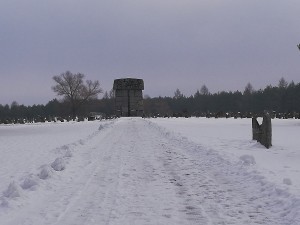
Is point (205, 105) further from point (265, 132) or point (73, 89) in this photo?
point (265, 132)

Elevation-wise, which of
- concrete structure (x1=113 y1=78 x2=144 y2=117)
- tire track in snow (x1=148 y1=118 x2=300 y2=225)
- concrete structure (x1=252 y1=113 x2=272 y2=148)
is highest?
concrete structure (x1=113 y1=78 x2=144 y2=117)

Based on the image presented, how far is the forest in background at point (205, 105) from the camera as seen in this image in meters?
97.8

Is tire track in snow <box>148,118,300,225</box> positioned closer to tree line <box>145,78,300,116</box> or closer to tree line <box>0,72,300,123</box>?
tree line <box>0,72,300,123</box>

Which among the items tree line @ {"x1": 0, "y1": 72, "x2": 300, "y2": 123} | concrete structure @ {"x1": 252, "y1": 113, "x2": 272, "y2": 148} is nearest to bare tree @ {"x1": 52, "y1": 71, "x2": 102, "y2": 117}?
tree line @ {"x1": 0, "y1": 72, "x2": 300, "y2": 123}

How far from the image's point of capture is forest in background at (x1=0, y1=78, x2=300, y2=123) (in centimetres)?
9775

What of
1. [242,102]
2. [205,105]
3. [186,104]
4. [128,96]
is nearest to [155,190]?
[128,96]

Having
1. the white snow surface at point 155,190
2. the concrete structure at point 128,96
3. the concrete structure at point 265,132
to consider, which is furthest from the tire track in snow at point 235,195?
the concrete structure at point 128,96

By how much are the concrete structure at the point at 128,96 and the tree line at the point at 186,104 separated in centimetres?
949

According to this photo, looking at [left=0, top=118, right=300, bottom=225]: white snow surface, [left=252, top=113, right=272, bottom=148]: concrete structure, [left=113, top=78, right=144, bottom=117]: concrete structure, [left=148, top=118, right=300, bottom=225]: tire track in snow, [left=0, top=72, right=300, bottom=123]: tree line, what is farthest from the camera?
[left=0, top=72, right=300, bottom=123]: tree line

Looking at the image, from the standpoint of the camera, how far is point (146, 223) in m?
5.11

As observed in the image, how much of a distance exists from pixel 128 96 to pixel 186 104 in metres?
98.1

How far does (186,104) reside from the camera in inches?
6481

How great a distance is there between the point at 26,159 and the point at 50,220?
7395 millimetres

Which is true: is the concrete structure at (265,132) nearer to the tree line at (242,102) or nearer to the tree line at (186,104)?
the tree line at (186,104)
